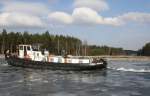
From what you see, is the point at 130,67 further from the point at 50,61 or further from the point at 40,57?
the point at 40,57

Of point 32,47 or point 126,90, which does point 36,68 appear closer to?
point 32,47

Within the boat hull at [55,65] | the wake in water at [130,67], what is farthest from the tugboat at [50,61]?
the wake in water at [130,67]

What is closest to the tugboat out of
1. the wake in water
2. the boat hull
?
the boat hull

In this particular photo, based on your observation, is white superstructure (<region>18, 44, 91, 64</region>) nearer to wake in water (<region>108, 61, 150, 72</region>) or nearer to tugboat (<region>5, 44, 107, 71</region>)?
tugboat (<region>5, 44, 107, 71</region>)

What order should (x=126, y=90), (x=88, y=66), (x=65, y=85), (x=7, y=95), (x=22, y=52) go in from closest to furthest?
1. (x=7, y=95)
2. (x=126, y=90)
3. (x=65, y=85)
4. (x=88, y=66)
5. (x=22, y=52)

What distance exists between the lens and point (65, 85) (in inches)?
1916

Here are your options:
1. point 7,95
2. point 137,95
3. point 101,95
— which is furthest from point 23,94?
point 137,95

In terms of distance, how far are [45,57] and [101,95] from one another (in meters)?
41.6

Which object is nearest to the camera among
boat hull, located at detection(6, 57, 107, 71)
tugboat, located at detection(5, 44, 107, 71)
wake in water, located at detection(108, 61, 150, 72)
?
boat hull, located at detection(6, 57, 107, 71)

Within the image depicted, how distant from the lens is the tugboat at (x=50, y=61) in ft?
251

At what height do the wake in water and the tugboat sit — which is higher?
the tugboat

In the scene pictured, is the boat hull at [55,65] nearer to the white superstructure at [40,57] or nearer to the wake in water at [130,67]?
the white superstructure at [40,57]

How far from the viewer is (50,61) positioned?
7919cm

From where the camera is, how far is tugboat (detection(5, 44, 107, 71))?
76619mm
